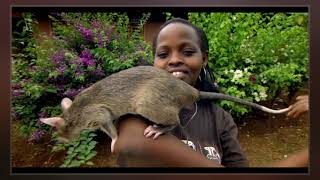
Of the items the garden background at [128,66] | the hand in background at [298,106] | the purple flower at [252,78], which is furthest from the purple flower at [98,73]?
the hand in background at [298,106]

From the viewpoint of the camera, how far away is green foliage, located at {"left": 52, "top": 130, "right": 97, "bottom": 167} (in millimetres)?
5465

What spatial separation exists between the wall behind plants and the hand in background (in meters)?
0.11

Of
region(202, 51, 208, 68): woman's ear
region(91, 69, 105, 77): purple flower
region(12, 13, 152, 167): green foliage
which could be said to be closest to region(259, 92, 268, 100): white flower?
region(202, 51, 208, 68): woman's ear

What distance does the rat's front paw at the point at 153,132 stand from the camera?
5258mm

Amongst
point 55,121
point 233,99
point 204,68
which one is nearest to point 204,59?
point 204,68

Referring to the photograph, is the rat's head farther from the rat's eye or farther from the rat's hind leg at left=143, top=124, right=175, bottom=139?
the rat's eye

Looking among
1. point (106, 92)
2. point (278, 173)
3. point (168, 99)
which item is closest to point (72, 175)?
point (106, 92)

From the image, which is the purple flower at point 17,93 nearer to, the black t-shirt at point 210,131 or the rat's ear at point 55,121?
the rat's ear at point 55,121

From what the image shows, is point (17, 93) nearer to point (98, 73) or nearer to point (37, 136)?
point (37, 136)

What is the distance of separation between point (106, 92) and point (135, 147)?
652mm

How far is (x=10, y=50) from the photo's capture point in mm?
5492

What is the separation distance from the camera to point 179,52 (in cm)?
539

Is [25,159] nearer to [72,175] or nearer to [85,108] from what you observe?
[72,175]

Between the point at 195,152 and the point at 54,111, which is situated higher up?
the point at 54,111
